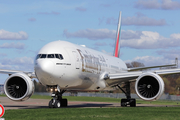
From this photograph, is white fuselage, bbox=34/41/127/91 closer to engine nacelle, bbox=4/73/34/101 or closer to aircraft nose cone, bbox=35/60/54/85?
aircraft nose cone, bbox=35/60/54/85

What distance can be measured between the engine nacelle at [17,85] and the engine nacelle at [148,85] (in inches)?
277

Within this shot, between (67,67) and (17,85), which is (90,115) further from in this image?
(17,85)

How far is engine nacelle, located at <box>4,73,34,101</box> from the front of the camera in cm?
2169

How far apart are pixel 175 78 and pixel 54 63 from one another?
58.8 metres

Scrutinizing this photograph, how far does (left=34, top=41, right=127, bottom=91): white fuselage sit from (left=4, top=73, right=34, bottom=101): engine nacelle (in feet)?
5.98

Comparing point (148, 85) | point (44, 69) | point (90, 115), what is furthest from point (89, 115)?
point (148, 85)

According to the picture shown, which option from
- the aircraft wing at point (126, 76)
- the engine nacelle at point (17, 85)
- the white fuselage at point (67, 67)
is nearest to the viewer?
the white fuselage at point (67, 67)

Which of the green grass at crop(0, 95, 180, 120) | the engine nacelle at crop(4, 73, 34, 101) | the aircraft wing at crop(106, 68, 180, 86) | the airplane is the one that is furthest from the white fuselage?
the green grass at crop(0, 95, 180, 120)

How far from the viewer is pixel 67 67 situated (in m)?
20.6

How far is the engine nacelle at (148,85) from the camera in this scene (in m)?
22.3

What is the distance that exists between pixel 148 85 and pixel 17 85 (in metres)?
8.63

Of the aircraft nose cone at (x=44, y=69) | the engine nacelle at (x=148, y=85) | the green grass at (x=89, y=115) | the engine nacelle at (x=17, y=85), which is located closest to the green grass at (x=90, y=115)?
the green grass at (x=89, y=115)

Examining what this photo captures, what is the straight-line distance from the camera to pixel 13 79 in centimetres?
2239

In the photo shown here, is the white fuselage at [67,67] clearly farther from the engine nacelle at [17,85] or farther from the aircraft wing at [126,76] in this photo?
the engine nacelle at [17,85]
